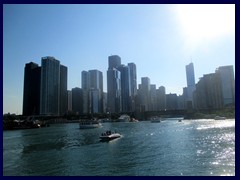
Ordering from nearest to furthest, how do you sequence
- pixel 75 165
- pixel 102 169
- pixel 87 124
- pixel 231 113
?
pixel 102 169
pixel 75 165
pixel 87 124
pixel 231 113

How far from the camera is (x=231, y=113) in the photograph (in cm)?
17175

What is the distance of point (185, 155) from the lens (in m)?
34.2

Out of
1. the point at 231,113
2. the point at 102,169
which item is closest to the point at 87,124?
the point at 102,169

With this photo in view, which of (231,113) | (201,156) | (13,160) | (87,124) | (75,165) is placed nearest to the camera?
(75,165)

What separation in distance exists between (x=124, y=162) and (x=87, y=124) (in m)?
88.2

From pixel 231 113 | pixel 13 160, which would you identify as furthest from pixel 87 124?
pixel 231 113
